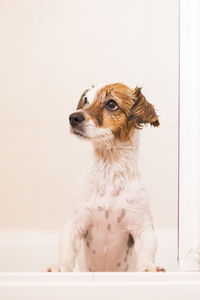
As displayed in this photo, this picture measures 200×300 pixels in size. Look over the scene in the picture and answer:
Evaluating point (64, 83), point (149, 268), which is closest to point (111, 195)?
point (149, 268)

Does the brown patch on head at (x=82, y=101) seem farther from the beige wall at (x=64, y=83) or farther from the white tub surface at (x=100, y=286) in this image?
the white tub surface at (x=100, y=286)

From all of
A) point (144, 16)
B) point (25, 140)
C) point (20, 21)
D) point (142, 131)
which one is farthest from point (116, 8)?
point (25, 140)

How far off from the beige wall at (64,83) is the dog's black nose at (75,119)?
0.10 feet

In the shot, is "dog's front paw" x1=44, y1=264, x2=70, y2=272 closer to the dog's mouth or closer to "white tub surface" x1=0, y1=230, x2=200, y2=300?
"white tub surface" x1=0, y1=230, x2=200, y2=300

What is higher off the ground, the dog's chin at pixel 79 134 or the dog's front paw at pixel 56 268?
the dog's chin at pixel 79 134

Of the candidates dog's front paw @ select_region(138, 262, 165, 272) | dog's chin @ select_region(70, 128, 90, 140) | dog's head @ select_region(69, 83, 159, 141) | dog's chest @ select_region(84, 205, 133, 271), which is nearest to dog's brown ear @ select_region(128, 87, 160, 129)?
dog's head @ select_region(69, 83, 159, 141)

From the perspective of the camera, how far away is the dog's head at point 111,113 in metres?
1.08

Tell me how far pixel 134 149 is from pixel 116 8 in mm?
507

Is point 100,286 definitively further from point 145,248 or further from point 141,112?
point 141,112

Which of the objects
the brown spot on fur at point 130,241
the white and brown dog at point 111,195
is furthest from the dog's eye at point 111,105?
the brown spot on fur at point 130,241

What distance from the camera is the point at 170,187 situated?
1.14 m

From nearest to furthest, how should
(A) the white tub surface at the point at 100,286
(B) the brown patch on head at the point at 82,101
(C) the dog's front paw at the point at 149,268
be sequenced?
(A) the white tub surface at the point at 100,286 → (C) the dog's front paw at the point at 149,268 → (B) the brown patch on head at the point at 82,101

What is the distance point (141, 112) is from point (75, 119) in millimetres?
224

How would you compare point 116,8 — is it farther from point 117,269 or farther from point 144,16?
point 117,269
